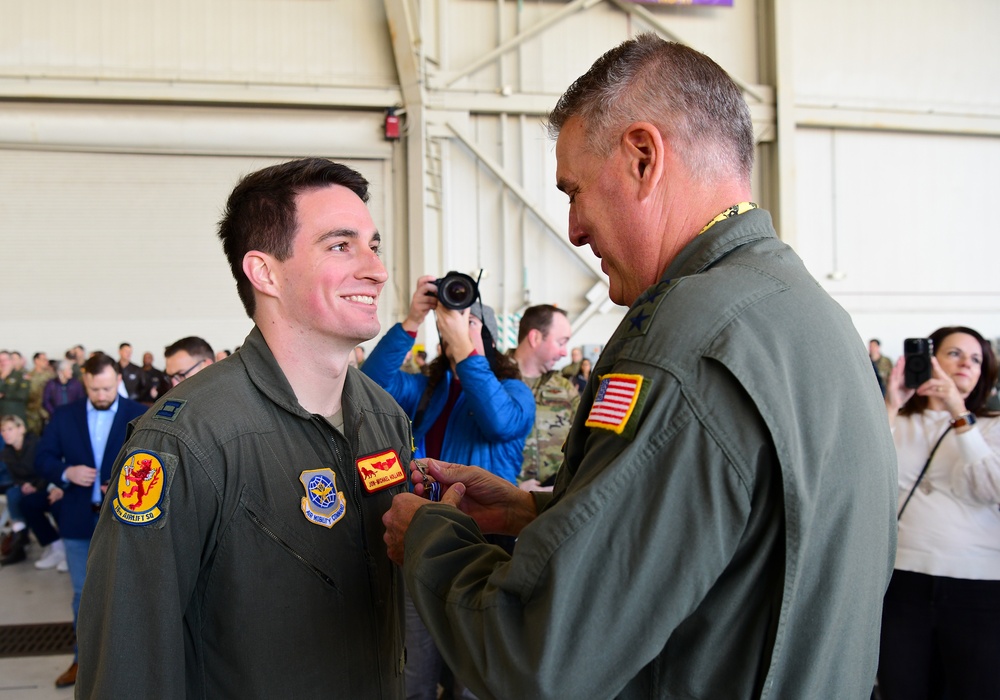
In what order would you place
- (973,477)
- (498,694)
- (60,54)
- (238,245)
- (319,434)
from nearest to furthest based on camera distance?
(498,694)
(319,434)
(238,245)
(973,477)
(60,54)

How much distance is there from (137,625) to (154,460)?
0.30 meters

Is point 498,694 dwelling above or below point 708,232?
below

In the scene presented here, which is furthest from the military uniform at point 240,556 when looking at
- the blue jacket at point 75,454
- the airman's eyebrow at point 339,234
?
the blue jacket at point 75,454

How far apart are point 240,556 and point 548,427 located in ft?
8.09

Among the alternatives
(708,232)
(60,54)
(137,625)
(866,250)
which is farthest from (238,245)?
(866,250)

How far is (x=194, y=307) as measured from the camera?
36.2 feet

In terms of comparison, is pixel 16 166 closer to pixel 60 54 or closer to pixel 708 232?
pixel 60 54

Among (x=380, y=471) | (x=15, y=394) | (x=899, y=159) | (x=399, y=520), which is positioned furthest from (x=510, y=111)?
(x=399, y=520)

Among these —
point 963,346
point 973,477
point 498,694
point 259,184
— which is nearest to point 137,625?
point 498,694

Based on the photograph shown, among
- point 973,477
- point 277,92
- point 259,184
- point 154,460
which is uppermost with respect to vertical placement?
point 277,92

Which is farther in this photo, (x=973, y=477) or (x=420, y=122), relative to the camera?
(x=420, y=122)

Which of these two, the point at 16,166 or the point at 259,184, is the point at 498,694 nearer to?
the point at 259,184

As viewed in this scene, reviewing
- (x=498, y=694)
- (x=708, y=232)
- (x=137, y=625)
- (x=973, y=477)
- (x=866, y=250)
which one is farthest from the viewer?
(x=866, y=250)

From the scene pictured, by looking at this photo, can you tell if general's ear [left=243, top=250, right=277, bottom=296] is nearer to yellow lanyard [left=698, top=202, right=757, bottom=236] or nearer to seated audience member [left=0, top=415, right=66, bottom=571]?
yellow lanyard [left=698, top=202, right=757, bottom=236]
